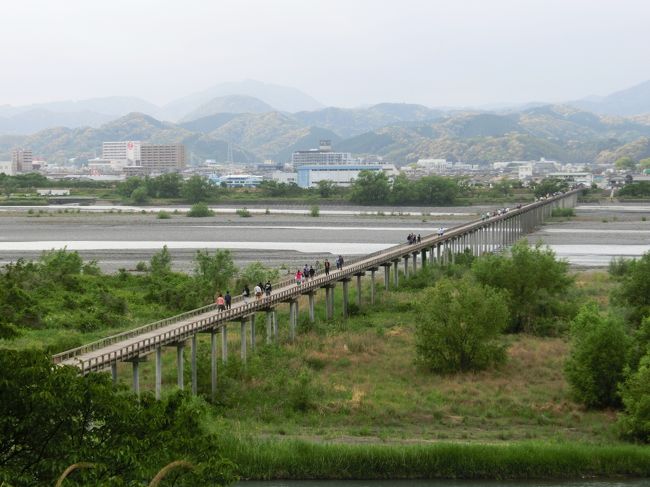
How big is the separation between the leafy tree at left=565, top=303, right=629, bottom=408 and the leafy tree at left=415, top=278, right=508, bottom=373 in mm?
6343

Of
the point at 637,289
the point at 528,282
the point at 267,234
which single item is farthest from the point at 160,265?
the point at 267,234

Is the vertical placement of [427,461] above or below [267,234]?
above

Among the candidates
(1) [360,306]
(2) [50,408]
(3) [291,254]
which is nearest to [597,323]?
(1) [360,306]

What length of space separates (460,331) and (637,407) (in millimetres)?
13814

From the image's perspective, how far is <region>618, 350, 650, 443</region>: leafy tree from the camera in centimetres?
4216

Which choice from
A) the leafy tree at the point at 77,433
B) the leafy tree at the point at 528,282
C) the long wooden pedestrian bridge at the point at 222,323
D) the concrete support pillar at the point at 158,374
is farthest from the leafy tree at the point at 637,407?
the leafy tree at the point at 528,282

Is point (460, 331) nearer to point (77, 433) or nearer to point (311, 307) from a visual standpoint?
point (311, 307)

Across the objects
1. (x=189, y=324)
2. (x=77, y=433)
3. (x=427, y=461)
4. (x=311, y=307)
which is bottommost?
(x=427, y=461)

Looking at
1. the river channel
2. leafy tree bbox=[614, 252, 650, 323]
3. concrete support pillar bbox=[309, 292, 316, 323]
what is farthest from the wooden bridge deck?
the river channel

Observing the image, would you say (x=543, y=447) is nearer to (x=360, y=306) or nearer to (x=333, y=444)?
(x=333, y=444)

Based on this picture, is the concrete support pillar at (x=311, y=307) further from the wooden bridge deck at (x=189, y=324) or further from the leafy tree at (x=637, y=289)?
the leafy tree at (x=637, y=289)

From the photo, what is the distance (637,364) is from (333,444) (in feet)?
48.7

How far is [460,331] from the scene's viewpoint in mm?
54969

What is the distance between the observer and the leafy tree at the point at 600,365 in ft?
157
